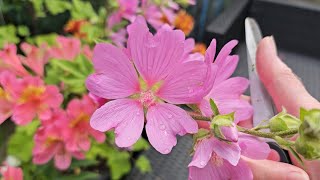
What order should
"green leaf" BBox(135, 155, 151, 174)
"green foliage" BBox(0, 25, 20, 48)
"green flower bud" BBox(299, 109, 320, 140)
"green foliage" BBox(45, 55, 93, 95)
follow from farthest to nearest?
"green leaf" BBox(135, 155, 151, 174), "green foliage" BBox(0, 25, 20, 48), "green foliage" BBox(45, 55, 93, 95), "green flower bud" BBox(299, 109, 320, 140)

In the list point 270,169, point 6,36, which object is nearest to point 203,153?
point 270,169

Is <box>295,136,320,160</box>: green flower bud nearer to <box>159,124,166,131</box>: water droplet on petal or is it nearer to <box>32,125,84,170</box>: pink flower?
<box>159,124,166,131</box>: water droplet on petal

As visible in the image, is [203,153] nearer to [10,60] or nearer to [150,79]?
[150,79]

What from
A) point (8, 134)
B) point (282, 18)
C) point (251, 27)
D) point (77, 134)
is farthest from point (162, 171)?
point (282, 18)

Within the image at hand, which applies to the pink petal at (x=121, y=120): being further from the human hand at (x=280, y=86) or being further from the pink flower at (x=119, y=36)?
the pink flower at (x=119, y=36)

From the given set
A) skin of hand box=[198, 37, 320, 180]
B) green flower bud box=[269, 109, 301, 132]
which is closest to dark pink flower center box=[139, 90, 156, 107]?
green flower bud box=[269, 109, 301, 132]

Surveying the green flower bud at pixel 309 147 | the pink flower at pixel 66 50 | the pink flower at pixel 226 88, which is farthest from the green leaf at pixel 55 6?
the green flower bud at pixel 309 147

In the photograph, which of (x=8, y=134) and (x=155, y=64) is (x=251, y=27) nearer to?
(x=155, y=64)
